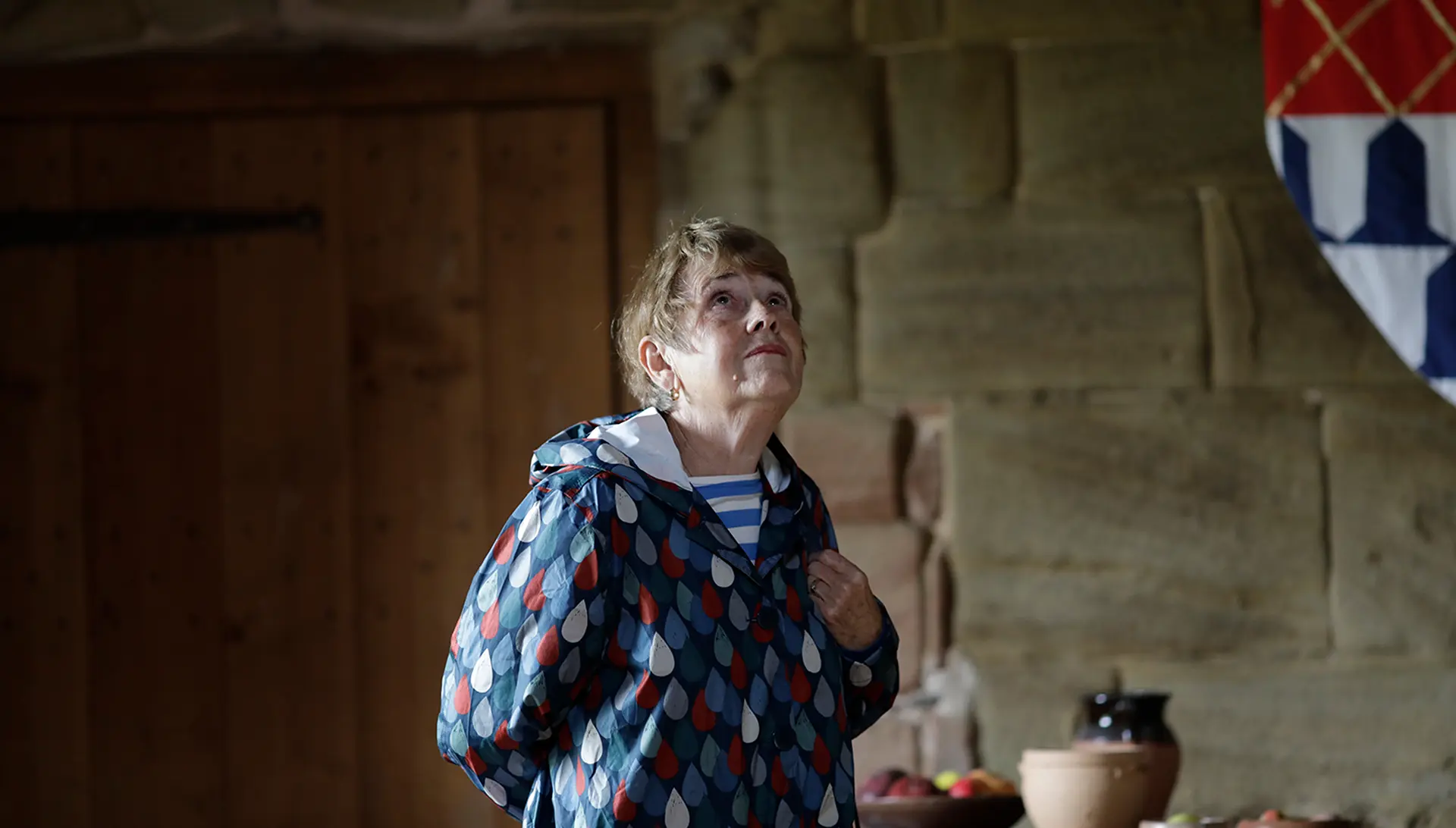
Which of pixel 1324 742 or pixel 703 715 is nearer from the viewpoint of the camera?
pixel 703 715

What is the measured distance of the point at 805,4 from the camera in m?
2.86

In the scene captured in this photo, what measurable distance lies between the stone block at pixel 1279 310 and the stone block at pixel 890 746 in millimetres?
757

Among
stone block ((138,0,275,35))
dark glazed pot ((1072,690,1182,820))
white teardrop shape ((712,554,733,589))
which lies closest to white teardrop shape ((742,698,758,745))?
white teardrop shape ((712,554,733,589))

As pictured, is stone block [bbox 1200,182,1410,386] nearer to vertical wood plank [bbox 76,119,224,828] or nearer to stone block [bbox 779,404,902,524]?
stone block [bbox 779,404,902,524]

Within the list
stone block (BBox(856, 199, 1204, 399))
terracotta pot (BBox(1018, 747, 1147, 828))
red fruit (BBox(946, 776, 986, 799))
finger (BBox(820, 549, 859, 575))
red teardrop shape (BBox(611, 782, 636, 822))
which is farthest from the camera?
stone block (BBox(856, 199, 1204, 399))

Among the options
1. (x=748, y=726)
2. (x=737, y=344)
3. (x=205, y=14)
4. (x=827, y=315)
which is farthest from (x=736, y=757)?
(x=205, y=14)

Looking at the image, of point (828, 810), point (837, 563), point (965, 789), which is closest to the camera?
point (828, 810)

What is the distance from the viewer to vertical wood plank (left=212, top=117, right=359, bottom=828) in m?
2.89

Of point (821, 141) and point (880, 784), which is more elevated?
point (821, 141)

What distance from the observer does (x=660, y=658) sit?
1479mm

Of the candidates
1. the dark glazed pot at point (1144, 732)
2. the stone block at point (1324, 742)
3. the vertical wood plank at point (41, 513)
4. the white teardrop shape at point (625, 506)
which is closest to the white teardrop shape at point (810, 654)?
the white teardrop shape at point (625, 506)

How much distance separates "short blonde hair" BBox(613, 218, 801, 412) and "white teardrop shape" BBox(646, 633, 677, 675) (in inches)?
11.6

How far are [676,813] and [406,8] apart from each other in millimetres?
1892

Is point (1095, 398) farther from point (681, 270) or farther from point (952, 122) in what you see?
point (681, 270)
